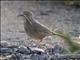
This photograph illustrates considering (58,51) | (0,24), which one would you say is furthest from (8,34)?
(58,51)

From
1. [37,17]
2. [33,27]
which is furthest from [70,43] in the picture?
[37,17]

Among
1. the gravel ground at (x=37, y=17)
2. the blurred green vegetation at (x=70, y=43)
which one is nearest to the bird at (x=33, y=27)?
the gravel ground at (x=37, y=17)

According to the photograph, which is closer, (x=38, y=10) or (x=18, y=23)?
(x=18, y=23)

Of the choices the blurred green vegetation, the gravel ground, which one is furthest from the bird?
the blurred green vegetation

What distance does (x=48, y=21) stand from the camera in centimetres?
820

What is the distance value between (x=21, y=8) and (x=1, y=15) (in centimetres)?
80

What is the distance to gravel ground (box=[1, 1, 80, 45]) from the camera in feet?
23.5

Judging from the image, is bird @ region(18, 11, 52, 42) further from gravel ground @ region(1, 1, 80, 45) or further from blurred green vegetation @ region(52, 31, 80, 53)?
blurred green vegetation @ region(52, 31, 80, 53)

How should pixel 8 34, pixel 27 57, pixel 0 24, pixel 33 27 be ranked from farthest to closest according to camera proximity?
pixel 0 24, pixel 8 34, pixel 33 27, pixel 27 57

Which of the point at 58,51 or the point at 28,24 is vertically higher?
the point at 28,24

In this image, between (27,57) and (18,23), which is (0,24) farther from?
(27,57)

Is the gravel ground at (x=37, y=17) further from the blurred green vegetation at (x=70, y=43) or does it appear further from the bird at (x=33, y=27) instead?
the blurred green vegetation at (x=70, y=43)

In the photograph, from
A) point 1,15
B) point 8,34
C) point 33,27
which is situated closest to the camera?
point 33,27

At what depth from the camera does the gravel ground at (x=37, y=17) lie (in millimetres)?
7176
